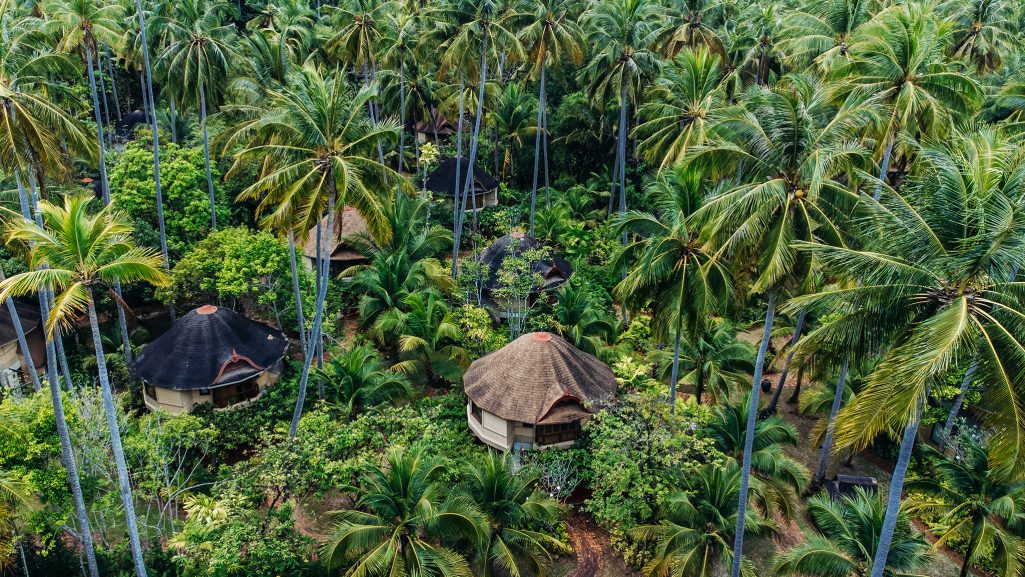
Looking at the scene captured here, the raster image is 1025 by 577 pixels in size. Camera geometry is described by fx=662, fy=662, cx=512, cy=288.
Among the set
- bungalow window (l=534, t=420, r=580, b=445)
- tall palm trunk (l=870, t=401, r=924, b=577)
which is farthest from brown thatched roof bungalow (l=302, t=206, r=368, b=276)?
tall palm trunk (l=870, t=401, r=924, b=577)

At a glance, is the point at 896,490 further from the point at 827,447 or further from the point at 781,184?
the point at 827,447

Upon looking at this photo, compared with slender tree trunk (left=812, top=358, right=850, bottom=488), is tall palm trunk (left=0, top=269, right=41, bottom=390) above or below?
above

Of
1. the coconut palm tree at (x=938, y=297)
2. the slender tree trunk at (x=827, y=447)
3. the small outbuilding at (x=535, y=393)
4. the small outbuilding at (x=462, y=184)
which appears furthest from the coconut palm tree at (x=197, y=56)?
the coconut palm tree at (x=938, y=297)

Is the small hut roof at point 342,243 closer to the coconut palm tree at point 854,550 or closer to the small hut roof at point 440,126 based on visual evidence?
the small hut roof at point 440,126

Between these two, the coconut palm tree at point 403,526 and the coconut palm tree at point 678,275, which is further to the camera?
the coconut palm tree at point 678,275

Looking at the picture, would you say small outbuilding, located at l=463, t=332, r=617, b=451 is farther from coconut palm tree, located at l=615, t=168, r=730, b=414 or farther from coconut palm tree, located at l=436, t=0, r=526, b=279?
coconut palm tree, located at l=436, t=0, r=526, b=279

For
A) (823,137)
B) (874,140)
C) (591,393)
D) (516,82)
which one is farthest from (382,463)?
(516,82)
